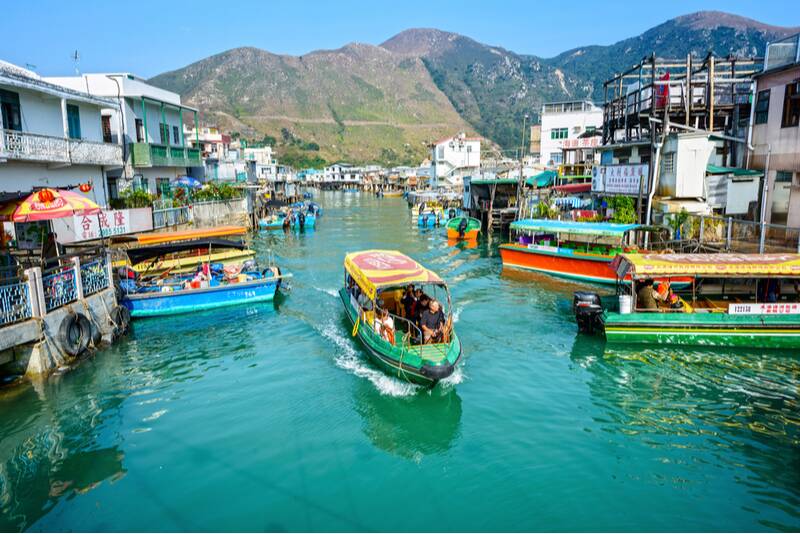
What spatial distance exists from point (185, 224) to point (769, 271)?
2931 cm

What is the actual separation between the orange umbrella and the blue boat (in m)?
5.45

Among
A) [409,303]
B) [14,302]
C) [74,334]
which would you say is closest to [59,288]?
[74,334]

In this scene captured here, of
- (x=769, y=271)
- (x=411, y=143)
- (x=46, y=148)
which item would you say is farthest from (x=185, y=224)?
(x=411, y=143)

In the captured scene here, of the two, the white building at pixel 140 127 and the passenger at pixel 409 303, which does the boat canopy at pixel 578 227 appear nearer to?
the passenger at pixel 409 303

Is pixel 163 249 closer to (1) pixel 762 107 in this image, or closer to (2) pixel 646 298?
(2) pixel 646 298

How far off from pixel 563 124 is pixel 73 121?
51832mm

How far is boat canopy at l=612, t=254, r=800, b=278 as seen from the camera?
15.8 metres

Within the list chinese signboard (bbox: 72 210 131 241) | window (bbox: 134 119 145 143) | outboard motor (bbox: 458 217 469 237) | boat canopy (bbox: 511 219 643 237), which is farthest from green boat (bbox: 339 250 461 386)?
outboard motor (bbox: 458 217 469 237)

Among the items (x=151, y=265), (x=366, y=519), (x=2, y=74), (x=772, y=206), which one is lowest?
(x=366, y=519)

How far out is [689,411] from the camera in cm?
1260

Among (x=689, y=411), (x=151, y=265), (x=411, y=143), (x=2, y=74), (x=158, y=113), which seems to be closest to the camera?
(x=689, y=411)

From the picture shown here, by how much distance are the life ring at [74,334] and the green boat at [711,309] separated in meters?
16.1

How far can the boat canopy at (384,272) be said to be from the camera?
1462cm

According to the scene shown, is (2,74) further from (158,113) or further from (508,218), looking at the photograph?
(508,218)
